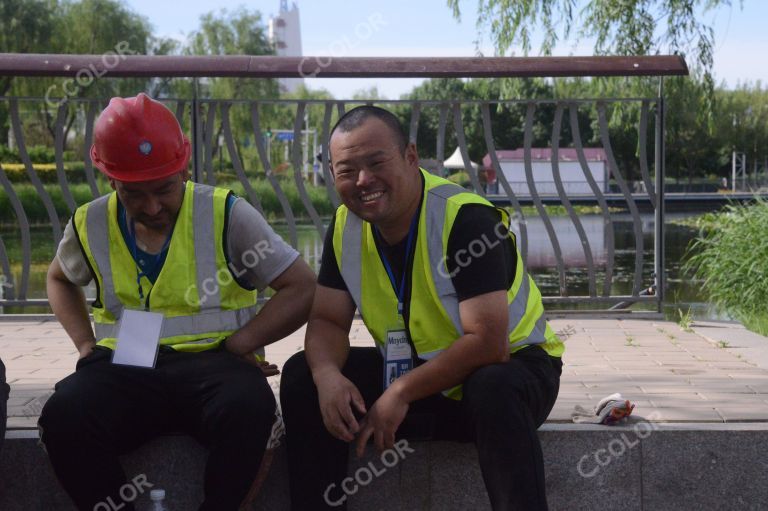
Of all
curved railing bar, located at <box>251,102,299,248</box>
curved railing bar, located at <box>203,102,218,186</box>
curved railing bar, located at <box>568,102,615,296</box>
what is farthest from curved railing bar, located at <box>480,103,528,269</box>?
curved railing bar, located at <box>203,102,218,186</box>

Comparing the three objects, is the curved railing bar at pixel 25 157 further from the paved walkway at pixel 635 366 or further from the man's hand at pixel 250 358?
the man's hand at pixel 250 358

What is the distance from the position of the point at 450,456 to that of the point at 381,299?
1.74ft

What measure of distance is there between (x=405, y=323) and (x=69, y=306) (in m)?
1.08

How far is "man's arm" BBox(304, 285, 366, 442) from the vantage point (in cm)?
296

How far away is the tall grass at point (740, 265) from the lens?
7871 mm

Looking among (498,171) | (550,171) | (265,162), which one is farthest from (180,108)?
(550,171)

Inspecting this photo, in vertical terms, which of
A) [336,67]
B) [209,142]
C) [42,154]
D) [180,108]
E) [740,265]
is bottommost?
[42,154]

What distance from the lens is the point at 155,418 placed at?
3133 millimetres

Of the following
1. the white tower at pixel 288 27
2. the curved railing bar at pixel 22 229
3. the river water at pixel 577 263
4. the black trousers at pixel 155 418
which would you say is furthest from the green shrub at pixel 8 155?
the white tower at pixel 288 27

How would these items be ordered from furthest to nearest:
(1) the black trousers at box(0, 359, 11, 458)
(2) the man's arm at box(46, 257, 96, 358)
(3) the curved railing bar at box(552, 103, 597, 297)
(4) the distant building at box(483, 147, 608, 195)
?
(4) the distant building at box(483, 147, 608, 195) → (3) the curved railing bar at box(552, 103, 597, 297) → (2) the man's arm at box(46, 257, 96, 358) → (1) the black trousers at box(0, 359, 11, 458)

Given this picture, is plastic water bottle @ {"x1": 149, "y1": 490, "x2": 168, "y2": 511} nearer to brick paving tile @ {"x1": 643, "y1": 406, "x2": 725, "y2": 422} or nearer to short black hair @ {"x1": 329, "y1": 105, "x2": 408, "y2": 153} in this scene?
short black hair @ {"x1": 329, "y1": 105, "x2": 408, "y2": 153}

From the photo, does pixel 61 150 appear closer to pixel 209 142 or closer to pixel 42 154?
pixel 209 142

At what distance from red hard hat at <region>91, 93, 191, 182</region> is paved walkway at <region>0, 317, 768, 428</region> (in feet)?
3.03

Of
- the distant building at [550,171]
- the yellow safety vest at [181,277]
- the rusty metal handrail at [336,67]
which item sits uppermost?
the rusty metal handrail at [336,67]
